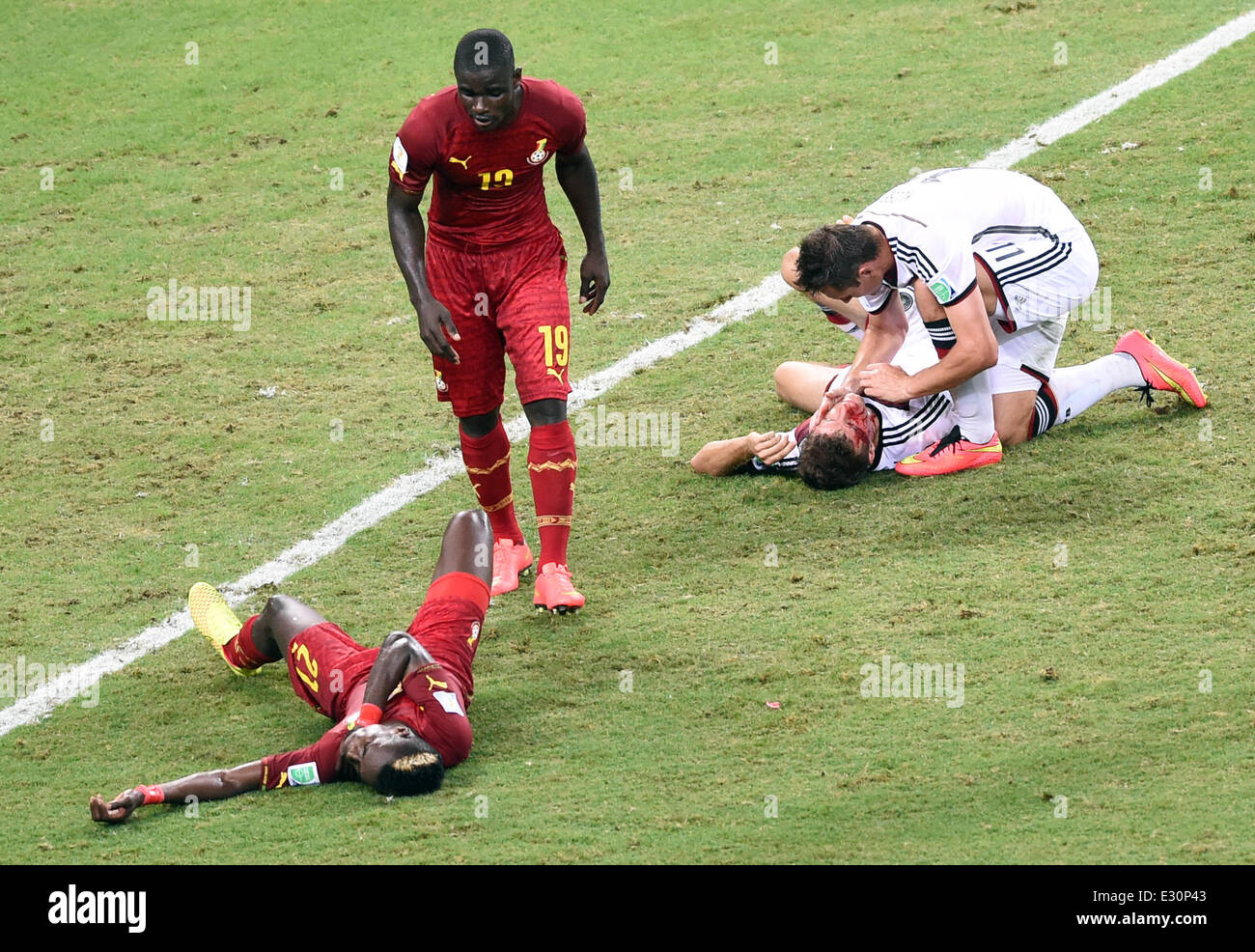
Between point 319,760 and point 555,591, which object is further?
point 555,591

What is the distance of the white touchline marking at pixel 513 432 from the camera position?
20.1ft

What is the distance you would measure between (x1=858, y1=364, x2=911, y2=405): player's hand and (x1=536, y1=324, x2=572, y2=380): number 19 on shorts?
56.3 inches

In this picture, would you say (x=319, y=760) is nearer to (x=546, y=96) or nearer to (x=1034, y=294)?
(x=546, y=96)

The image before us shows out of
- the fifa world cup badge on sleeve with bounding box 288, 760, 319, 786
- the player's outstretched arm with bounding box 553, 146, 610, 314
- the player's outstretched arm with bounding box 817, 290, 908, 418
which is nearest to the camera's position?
the fifa world cup badge on sleeve with bounding box 288, 760, 319, 786

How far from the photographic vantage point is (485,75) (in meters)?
5.88

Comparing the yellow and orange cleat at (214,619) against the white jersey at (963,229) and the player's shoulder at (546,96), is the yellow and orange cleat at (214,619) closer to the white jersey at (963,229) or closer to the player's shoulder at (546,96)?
the player's shoulder at (546,96)

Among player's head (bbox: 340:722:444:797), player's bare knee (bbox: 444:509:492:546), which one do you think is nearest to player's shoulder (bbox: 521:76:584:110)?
player's bare knee (bbox: 444:509:492:546)

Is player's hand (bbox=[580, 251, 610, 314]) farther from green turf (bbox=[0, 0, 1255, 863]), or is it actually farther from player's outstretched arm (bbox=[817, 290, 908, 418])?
player's outstretched arm (bbox=[817, 290, 908, 418])

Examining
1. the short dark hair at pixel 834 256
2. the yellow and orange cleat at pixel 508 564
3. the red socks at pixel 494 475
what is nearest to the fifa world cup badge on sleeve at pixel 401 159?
the red socks at pixel 494 475

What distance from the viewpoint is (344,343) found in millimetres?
8875

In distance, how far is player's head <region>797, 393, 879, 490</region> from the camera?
6969mm

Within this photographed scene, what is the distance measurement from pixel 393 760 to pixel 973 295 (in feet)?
10.1

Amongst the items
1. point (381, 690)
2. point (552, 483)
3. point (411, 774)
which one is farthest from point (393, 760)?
point (552, 483)

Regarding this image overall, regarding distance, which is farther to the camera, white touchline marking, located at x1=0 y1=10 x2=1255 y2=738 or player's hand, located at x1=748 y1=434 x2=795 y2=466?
player's hand, located at x1=748 y1=434 x2=795 y2=466
